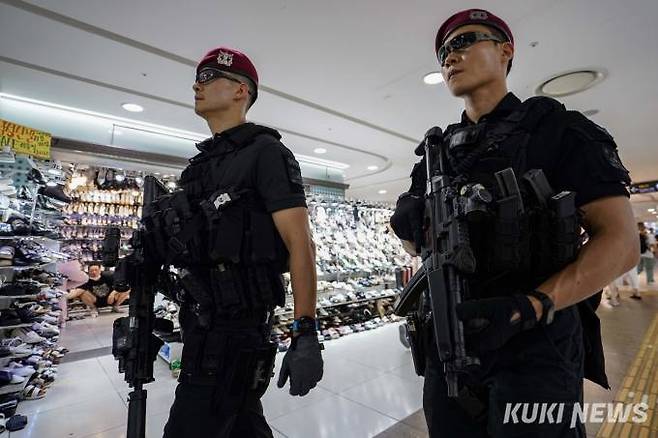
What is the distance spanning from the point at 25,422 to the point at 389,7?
13.9 ft

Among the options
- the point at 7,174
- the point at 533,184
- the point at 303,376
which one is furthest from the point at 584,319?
the point at 7,174

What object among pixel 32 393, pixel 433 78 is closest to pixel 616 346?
pixel 433 78

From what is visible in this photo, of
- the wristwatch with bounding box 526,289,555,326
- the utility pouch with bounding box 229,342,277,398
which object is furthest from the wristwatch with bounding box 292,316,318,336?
the wristwatch with bounding box 526,289,555,326

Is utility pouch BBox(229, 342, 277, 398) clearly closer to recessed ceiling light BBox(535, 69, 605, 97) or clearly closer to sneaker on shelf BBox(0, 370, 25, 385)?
sneaker on shelf BBox(0, 370, 25, 385)

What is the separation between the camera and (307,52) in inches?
127

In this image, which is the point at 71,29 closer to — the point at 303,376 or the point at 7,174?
the point at 7,174

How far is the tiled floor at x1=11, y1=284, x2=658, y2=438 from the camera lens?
221cm

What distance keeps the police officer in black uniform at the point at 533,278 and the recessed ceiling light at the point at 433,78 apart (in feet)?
9.92

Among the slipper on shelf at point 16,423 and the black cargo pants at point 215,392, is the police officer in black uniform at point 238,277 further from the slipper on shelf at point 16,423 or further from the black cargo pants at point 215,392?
the slipper on shelf at point 16,423

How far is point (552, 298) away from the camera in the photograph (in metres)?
A: 0.70

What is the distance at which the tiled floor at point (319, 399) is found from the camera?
2.21 meters

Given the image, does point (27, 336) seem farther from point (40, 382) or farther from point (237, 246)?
point (237, 246)

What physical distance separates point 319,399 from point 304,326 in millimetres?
2013

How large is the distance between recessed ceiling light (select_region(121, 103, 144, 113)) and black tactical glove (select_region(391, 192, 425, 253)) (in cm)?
452
